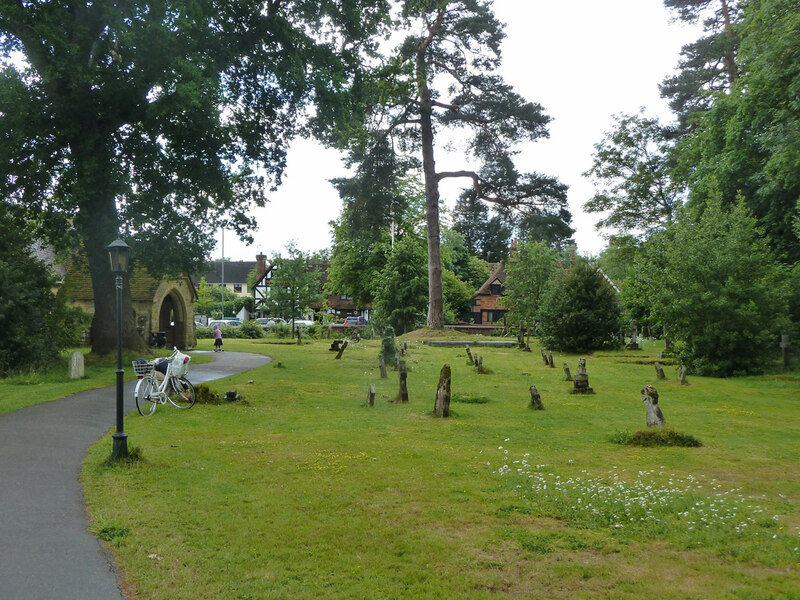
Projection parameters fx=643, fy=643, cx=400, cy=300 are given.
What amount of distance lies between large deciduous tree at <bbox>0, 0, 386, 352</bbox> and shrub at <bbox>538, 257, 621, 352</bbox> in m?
16.2

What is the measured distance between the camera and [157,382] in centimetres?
1449

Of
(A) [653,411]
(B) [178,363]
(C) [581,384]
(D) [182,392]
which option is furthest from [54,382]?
(A) [653,411]

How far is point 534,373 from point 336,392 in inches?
358

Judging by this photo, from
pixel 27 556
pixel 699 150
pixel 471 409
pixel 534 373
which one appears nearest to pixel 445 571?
pixel 27 556

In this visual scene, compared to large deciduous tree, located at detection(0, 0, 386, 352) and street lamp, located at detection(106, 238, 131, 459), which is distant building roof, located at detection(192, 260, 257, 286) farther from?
street lamp, located at detection(106, 238, 131, 459)

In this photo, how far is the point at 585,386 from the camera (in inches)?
737

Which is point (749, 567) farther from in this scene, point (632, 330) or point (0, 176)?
point (632, 330)

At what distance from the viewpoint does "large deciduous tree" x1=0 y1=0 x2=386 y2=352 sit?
19.3 meters

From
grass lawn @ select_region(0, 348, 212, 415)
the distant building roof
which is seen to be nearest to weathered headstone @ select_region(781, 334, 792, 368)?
grass lawn @ select_region(0, 348, 212, 415)

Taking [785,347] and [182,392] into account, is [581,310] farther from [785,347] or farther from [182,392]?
[182,392]

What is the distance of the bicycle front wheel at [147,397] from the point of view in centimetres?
1420

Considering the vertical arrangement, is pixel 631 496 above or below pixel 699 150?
below

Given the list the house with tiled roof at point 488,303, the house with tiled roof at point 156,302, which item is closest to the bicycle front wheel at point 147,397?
the house with tiled roof at point 156,302

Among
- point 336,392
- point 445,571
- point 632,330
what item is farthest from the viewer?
point 632,330
